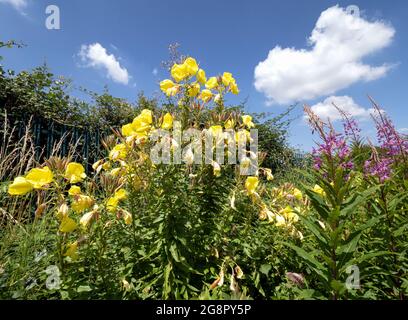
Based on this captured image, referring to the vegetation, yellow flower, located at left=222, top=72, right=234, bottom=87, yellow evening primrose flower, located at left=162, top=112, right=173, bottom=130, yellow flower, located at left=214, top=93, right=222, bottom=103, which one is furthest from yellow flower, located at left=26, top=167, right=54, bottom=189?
yellow flower, located at left=222, top=72, right=234, bottom=87

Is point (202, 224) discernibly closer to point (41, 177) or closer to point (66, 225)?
point (66, 225)

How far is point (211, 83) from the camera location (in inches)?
86.7

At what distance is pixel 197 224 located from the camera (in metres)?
2.05

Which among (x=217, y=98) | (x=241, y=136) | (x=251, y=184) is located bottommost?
(x=251, y=184)

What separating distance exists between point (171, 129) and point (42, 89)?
4.38 metres

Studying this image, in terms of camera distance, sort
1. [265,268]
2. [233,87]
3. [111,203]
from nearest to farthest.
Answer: [111,203] < [265,268] < [233,87]

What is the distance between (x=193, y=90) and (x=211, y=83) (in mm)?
195

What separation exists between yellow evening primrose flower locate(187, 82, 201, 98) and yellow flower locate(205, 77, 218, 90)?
0.11m

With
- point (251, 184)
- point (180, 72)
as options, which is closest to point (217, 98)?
point (180, 72)

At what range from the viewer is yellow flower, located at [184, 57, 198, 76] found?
2.07m

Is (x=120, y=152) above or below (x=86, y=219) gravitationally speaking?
above

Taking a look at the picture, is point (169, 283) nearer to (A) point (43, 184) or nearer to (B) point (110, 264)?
(B) point (110, 264)
